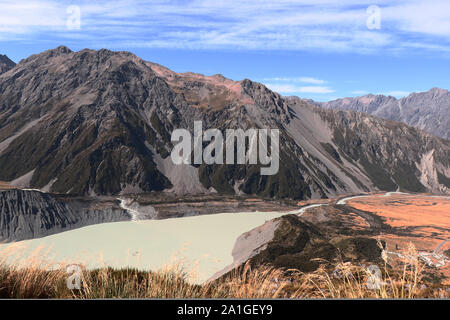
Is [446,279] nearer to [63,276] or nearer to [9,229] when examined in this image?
[63,276]

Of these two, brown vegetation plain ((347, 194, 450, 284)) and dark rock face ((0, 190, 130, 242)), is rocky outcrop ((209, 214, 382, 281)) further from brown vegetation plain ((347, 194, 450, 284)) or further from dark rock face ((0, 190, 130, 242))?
dark rock face ((0, 190, 130, 242))

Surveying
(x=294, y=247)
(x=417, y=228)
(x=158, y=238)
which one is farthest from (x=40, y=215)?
(x=417, y=228)

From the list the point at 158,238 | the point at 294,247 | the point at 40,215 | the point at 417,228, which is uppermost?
the point at 40,215

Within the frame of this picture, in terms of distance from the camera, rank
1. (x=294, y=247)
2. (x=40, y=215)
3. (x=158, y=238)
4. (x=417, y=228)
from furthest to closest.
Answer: (x=417, y=228) < (x=40, y=215) < (x=158, y=238) < (x=294, y=247)

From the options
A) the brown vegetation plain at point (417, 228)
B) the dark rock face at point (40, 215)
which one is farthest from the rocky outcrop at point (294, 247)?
the dark rock face at point (40, 215)

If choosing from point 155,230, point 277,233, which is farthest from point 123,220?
point 277,233

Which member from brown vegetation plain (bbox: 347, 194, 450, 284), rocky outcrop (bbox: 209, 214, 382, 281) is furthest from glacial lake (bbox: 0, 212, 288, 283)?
brown vegetation plain (bbox: 347, 194, 450, 284)

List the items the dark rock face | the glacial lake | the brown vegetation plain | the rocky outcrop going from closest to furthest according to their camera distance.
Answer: the rocky outcrop
the glacial lake
the brown vegetation plain
the dark rock face

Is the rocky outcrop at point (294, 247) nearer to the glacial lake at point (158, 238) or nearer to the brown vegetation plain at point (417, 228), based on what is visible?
the glacial lake at point (158, 238)

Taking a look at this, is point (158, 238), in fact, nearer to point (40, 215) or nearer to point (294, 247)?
point (40, 215)

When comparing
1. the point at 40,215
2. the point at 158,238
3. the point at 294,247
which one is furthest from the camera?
the point at 40,215
